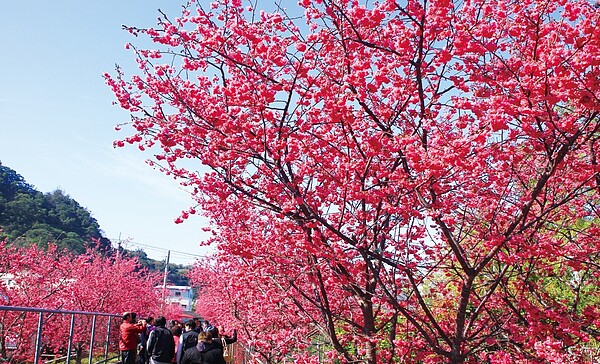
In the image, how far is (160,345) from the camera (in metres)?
8.83

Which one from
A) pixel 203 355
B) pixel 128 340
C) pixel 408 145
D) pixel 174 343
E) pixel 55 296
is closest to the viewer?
pixel 408 145

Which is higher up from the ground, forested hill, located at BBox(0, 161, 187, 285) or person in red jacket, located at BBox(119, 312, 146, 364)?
forested hill, located at BBox(0, 161, 187, 285)

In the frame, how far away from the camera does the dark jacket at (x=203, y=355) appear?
264 inches

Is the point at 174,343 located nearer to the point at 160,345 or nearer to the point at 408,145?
the point at 160,345

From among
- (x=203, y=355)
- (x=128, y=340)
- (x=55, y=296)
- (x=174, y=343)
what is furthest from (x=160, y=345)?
(x=55, y=296)

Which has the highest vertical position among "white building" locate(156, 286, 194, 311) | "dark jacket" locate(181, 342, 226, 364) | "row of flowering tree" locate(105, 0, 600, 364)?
"row of flowering tree" locate(105, 0, 600, 364)

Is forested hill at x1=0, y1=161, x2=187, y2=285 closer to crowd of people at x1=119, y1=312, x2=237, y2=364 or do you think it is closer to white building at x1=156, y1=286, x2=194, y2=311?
white building at x1=156, y1=286, x2=194, y2=311

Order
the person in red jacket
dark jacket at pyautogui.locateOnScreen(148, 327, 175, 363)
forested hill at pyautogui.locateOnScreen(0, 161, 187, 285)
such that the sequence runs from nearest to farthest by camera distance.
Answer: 1. dark jacket at pyautogui.locateOnScreen(148, 327, 175, 363)
2. the person in red jacket
3. forested hill at pyautogui.locateOnScreen(0, 161, 187, 285)

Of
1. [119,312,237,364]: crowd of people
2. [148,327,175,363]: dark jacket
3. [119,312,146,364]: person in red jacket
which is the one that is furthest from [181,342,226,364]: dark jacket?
[119,312,146,364]: person in red jacket

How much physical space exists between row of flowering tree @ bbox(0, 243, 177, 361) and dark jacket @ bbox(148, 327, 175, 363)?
174cm

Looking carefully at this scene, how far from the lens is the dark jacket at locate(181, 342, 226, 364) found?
671 centimetres

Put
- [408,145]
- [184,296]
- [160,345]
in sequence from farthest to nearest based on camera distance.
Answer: [184,296] → [160,345] → [408,145]

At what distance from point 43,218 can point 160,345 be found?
48.1 meters

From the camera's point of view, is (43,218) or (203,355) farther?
(43,218)
